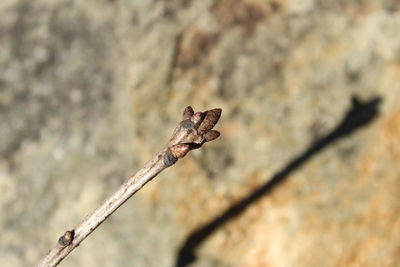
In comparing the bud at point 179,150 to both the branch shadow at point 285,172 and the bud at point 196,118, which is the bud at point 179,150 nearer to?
the bud at point 196,118

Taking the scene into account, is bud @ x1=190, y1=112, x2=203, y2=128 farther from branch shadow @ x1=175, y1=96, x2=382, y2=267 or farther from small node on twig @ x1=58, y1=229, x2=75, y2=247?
branch shadow @ x1=175, y1=96, x2=382, y2=267

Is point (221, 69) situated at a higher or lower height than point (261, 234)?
higher

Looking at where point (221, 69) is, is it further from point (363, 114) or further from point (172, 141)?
point (172, 141)

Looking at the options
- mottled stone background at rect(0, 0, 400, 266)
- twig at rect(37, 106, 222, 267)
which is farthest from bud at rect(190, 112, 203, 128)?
mottled stone background at rect(0, 0, 400, 266)

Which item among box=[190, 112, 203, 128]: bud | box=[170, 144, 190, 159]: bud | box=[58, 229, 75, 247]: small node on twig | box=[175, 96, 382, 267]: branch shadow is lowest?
box=[170, 144, 190, 159]: bud

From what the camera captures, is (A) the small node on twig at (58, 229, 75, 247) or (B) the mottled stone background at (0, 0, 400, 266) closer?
(A) the small node on twig at (58, 229, 75, 247)

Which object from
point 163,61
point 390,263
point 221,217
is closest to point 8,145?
point 163,61

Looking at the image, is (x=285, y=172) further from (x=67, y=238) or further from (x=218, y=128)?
(x=67, y=238)
